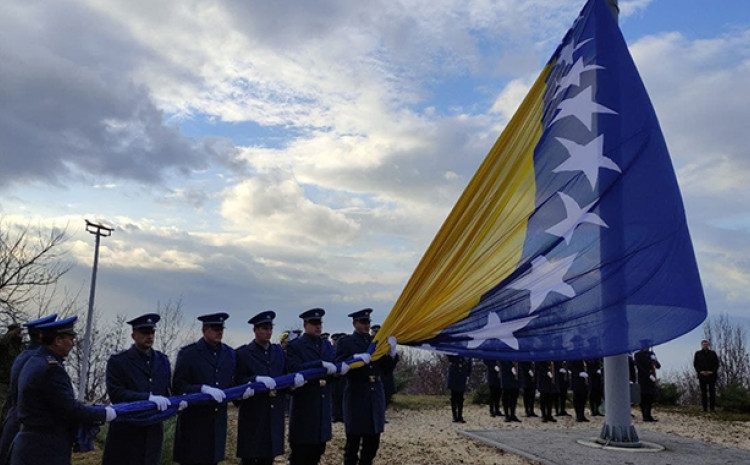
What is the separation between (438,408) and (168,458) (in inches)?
478

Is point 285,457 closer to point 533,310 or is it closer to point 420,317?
point 420,317

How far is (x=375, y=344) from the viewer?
724 centimetres

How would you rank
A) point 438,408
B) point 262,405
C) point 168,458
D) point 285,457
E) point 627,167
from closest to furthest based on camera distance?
point 262,405, point 627,167, point 168,458, point 285,457, point 438,408

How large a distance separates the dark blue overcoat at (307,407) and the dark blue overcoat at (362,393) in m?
0.44

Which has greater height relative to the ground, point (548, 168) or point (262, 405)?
point (548, 168)

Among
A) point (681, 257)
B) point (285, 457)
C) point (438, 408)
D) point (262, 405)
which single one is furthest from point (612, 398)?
point (438, 408)

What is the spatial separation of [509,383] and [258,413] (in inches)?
398

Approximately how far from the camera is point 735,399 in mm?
18844

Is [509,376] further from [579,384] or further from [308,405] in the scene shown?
[308,405]

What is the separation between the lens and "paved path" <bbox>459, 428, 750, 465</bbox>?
9.73 m

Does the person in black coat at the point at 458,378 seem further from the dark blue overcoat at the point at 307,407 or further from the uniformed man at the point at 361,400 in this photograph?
the dark blue overcoat at the point at 307,407

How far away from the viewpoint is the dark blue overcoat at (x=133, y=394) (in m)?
5.60

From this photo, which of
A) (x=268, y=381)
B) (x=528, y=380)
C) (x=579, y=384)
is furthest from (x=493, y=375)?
(x=268, y=381)

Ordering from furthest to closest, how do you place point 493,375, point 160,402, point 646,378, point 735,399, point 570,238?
point 735,399 → point 493,375 → point 646,378 → point 570,238 → point 160,402
